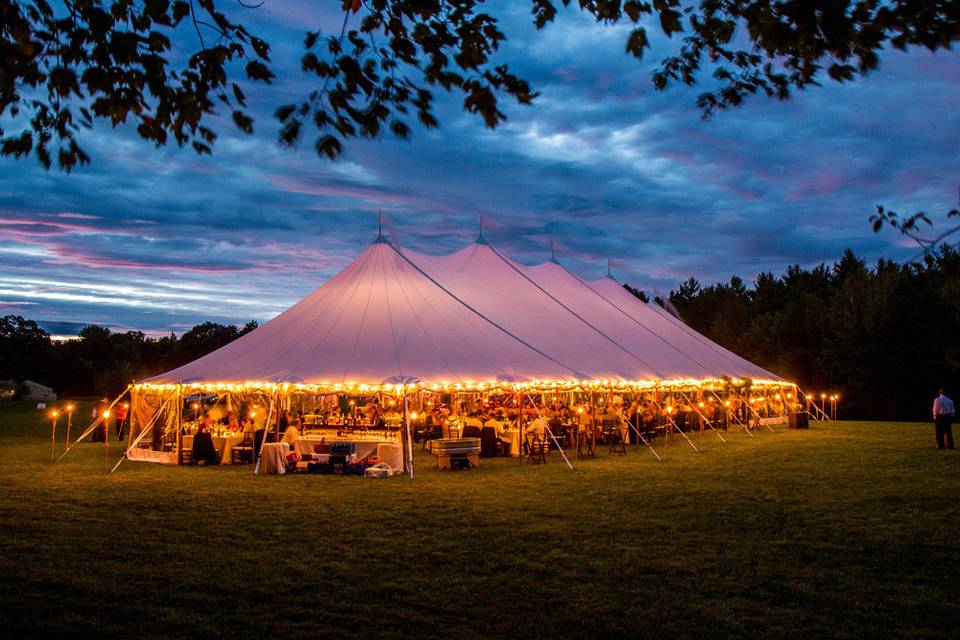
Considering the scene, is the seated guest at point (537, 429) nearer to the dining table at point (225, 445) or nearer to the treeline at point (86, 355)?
the dining table at point (225, 445)

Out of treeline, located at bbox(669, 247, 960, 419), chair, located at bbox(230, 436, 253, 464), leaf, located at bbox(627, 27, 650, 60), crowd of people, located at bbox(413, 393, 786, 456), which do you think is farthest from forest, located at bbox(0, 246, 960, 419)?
leaf, located at bbox(627, 27, 650, 60)

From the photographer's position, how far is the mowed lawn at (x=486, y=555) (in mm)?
4516

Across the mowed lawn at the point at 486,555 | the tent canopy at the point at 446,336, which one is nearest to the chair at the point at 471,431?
the tent canopy at the point at 446,336

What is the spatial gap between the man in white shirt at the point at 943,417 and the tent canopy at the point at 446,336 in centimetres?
473

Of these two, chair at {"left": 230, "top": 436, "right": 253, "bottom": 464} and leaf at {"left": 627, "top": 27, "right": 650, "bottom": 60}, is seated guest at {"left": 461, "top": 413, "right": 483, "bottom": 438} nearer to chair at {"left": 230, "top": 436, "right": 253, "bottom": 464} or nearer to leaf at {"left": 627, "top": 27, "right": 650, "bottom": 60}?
chair at {"left": 230, "top": 436, "right": 253, "bottom": 464}

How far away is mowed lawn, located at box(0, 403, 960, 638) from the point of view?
178 inches

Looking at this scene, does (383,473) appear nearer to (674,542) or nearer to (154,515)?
(154,515)

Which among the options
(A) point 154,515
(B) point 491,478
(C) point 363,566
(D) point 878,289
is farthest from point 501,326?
(D) point 878,289

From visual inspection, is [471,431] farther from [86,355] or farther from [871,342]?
[86,355]

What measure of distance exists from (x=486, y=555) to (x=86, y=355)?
72.7 meters

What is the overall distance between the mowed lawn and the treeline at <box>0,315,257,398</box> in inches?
2080

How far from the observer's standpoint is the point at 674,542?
6.58 m

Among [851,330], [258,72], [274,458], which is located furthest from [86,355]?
[258,72]

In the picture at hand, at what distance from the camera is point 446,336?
45.3ft
